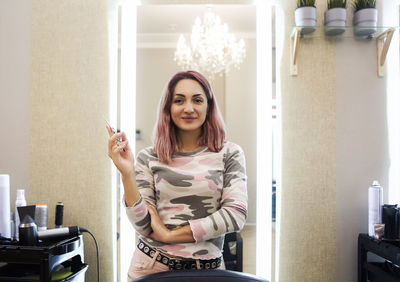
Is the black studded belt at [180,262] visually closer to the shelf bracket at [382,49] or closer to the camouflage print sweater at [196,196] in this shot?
the camouflage print sweater at [196,196]

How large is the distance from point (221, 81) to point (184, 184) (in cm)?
384

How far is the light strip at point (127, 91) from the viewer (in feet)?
5.66

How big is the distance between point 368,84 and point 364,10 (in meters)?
0.36

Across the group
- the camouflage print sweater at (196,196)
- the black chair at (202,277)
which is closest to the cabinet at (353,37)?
the camouflage print sweater at (196,196)

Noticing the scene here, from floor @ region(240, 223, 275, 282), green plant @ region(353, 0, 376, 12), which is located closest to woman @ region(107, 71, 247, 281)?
floor @ region(240, 223, 275, 282)

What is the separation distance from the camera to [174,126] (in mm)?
1204

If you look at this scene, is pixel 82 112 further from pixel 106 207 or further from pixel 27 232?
pixel 27 232

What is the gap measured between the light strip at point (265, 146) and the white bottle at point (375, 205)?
473 millimetres

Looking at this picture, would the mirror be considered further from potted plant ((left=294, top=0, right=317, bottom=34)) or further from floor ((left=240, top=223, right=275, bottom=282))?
potted plant ((left=294, top=0, right=317, bottom=34))

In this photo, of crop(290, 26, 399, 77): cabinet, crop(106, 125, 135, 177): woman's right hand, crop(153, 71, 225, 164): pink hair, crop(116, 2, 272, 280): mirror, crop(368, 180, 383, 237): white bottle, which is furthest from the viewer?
crop(116, 2, 272, 280): mirror

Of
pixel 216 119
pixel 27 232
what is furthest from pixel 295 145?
pixel 27 232

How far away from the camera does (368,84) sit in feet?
5.49

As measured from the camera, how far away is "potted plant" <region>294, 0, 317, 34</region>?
157 cm

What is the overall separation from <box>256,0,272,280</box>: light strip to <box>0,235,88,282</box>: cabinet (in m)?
0.93
